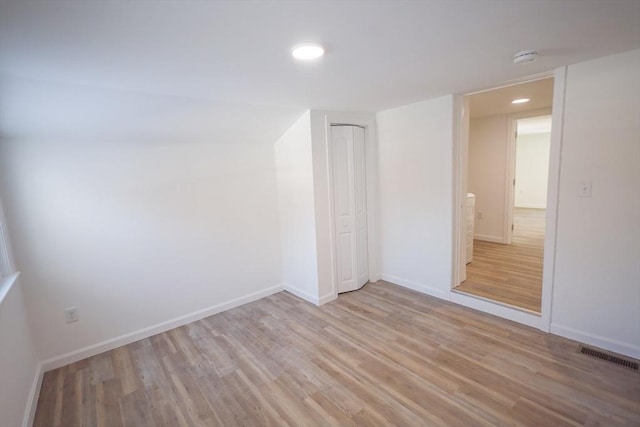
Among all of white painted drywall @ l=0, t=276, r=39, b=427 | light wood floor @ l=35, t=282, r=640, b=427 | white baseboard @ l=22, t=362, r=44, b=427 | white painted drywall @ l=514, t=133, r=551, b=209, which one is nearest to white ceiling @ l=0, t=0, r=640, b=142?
white painted drywall @ l=0, t=276, r=39, b=427

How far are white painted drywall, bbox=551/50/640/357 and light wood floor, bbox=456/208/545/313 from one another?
0.48m

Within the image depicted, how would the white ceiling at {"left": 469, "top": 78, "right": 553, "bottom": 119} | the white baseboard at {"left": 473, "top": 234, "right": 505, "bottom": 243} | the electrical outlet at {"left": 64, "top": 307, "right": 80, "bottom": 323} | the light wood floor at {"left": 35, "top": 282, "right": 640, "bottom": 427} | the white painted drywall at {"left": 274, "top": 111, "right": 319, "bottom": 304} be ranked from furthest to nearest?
1. the white baseboard at {"left": 473, "top": 234, "right": 505, "bottom": 243}
2. the white ceiling at {"left": 469, "top": 78, "right": 553, "bottom": 119}
3. the white painted drywall at {"left": 274, "top": 111, "right": 319, "bottom": 304}
4. the electrical outlet at {"left": 64, "top": 307, "right": 80, "bottom": 323}
5. the light wood floor at {"left": 35, "top": 282, "right": 640, "bottom": 427}

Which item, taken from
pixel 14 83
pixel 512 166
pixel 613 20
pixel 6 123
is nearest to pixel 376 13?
pixel 613 20

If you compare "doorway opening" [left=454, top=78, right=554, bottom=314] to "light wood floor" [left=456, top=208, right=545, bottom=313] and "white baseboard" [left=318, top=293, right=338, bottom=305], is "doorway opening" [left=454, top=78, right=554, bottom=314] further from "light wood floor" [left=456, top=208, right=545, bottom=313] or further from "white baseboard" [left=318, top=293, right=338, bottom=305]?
"white baseboard" [left=318, top=293, right=338, bottom=305]

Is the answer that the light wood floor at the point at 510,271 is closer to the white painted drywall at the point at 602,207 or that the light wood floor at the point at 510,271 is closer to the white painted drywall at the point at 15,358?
the white painted drywall at the point at 602,207

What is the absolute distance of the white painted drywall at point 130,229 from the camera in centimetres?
236

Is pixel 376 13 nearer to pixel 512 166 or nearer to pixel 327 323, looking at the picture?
pixel 327 323

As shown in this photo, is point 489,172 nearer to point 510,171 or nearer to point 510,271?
point 510,171

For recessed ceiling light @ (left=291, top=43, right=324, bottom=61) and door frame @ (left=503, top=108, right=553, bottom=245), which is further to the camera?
door frame @ (left=503, top=108, right=553, bottom=245)

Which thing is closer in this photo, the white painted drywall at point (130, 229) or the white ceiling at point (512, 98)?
the white painted drywall at point (130, 229)

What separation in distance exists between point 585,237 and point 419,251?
1.52 metres

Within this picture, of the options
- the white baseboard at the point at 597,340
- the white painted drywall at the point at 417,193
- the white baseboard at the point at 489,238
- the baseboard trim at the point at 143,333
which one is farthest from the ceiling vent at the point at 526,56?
A: the white baseboard at the point at 489,238

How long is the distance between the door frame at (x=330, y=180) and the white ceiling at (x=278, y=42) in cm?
80

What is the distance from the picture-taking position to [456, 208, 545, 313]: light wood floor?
314 centimetres
